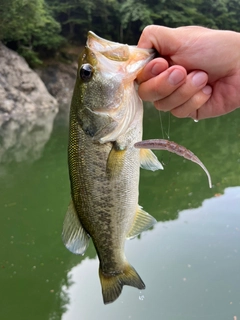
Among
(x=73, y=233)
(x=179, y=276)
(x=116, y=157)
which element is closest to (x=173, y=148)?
(x=116, y=157)

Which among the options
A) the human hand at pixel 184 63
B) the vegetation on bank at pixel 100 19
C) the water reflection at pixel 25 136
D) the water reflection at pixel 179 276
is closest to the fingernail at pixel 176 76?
the human hand at pixel 184 63

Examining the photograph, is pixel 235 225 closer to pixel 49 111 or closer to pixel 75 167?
pixel 75 167

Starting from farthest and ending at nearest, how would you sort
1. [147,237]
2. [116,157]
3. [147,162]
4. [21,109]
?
[21,109] → [147,237] → [147,162] → [116,157]

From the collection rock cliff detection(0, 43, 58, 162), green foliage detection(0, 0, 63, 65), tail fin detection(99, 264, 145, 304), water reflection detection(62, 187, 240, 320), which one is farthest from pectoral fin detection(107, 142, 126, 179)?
green foliage detection(0, 0, 63, 65)

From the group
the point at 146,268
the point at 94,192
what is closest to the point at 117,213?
the point at 94,192

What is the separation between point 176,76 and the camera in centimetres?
195

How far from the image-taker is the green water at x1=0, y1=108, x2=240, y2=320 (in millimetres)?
4500

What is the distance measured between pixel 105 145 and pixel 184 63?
652 millimetres

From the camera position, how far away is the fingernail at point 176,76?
194 centimetres

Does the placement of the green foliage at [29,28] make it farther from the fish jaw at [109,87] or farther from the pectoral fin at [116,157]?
the pectoral fin at [116,157]

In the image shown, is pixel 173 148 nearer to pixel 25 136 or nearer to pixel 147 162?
pixel 147 162

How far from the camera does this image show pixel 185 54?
2057 mm

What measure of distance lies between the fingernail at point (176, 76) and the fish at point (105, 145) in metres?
0.16

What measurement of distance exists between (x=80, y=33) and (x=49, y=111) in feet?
43.4
